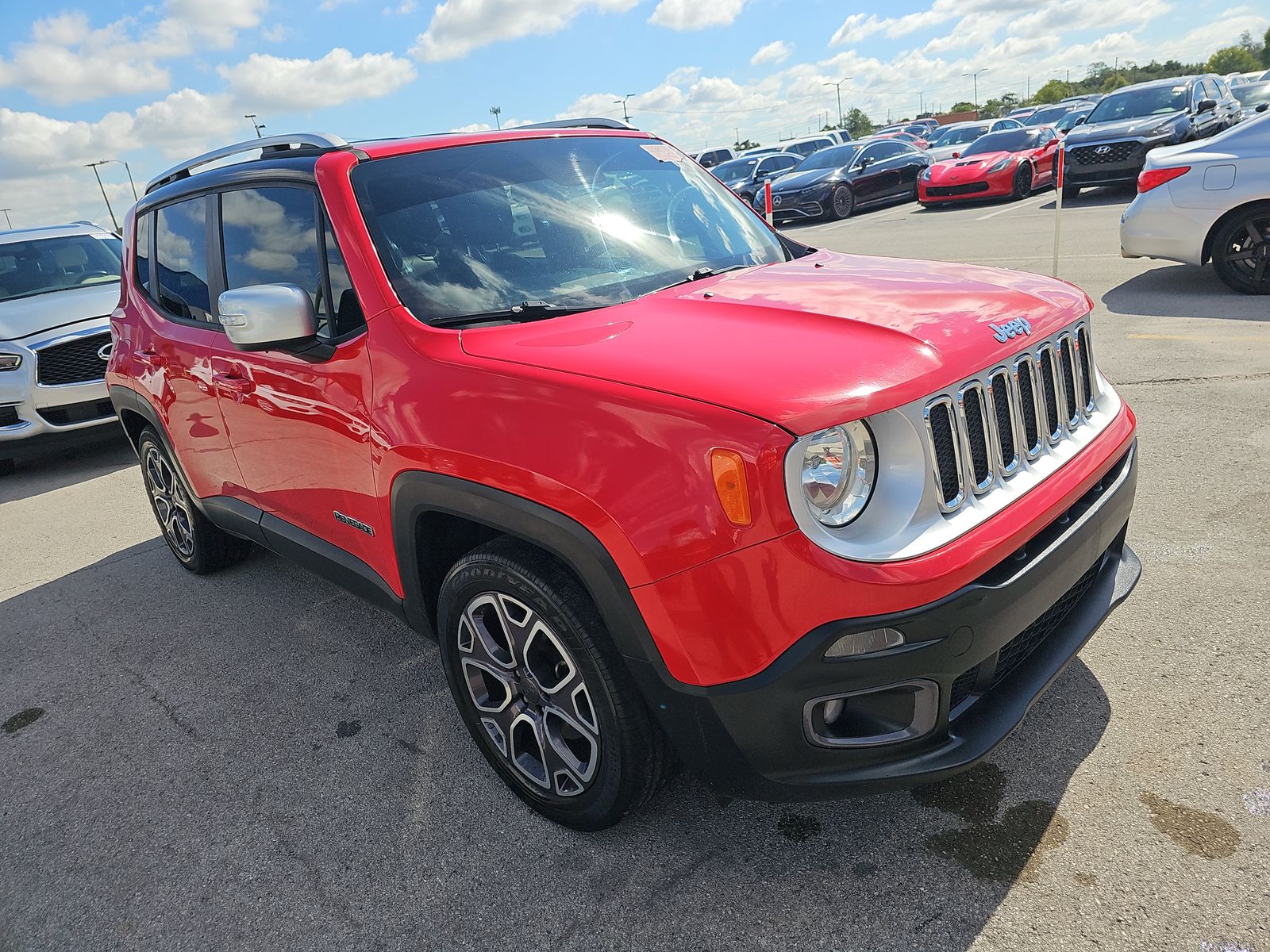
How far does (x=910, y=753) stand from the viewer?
6.89 feet

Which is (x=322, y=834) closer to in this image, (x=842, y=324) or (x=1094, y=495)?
(x=842, y=324)

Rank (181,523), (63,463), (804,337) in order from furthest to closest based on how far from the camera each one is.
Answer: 1. (63,463)
2. (181,523)
3. (804,337)

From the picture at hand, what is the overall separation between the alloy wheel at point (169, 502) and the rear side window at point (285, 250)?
4.97ft

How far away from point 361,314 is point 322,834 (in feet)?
5.10

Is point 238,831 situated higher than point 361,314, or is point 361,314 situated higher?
point 361,314

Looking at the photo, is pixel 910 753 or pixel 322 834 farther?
pixel 322 834

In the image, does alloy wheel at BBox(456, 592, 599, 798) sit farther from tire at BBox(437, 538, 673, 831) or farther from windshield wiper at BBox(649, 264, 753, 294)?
windshield wiper at BBox(649, 264, 753, 294)

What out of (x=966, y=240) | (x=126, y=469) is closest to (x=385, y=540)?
(x=126, y=469)

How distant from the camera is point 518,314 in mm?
2695

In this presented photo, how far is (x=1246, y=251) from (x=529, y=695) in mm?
7466

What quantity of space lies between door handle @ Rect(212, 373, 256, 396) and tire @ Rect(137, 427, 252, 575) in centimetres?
107

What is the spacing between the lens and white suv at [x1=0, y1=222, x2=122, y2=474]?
7375mm

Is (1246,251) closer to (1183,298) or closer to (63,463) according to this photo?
(1183,298)

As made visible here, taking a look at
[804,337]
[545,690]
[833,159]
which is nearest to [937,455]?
[804,337]
